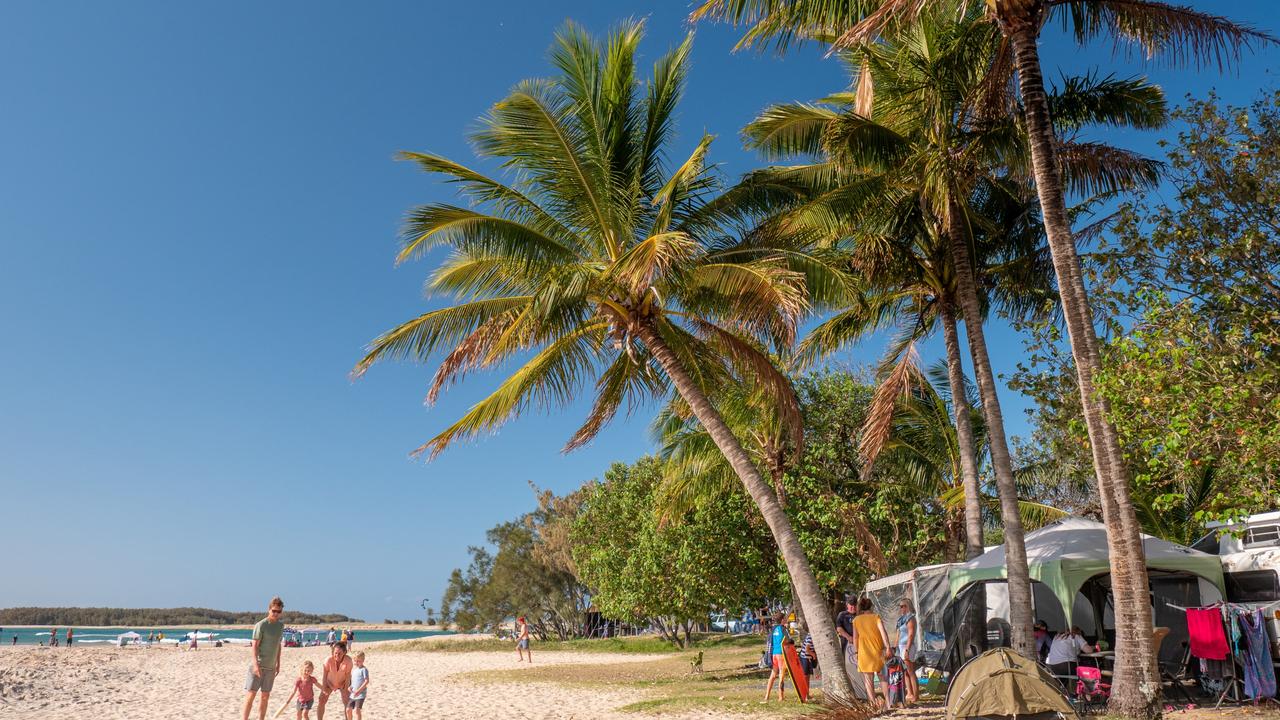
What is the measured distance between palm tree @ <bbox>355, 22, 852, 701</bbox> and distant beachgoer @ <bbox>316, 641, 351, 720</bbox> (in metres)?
3.01

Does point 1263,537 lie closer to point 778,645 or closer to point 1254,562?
point 1254,562

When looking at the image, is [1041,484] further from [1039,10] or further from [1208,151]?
[1039,10]

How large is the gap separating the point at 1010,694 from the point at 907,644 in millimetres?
3355

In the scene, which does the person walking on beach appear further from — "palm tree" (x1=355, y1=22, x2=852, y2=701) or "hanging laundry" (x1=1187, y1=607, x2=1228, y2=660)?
"hanging laundry" (x1=1187, y1=607, x2=1228, y2=660)

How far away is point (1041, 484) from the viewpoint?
25266 millimetres

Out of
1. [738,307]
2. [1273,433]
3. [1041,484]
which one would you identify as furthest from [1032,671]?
[1041,484]

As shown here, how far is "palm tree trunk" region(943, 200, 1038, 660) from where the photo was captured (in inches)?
415

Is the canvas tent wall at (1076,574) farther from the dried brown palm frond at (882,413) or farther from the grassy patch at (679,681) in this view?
the grassy patch at (679,681)

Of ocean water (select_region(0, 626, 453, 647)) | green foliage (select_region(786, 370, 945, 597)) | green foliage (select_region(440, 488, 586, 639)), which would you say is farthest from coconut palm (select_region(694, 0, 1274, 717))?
ocean water (select_region(0, 626, 453, 647))

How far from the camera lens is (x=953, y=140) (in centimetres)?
1151

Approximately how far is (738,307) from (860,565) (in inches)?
359

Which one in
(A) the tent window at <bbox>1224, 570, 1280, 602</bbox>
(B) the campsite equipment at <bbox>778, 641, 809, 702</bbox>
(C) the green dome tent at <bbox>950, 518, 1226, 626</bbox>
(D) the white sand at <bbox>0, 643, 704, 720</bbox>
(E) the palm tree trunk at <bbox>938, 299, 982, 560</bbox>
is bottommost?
(D) the white sand at <bbox>0, 643, 704, 720</bbox>

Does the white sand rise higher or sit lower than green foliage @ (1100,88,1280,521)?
lower

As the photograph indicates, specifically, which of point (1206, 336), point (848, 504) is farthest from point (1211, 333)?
point (848, 504)
